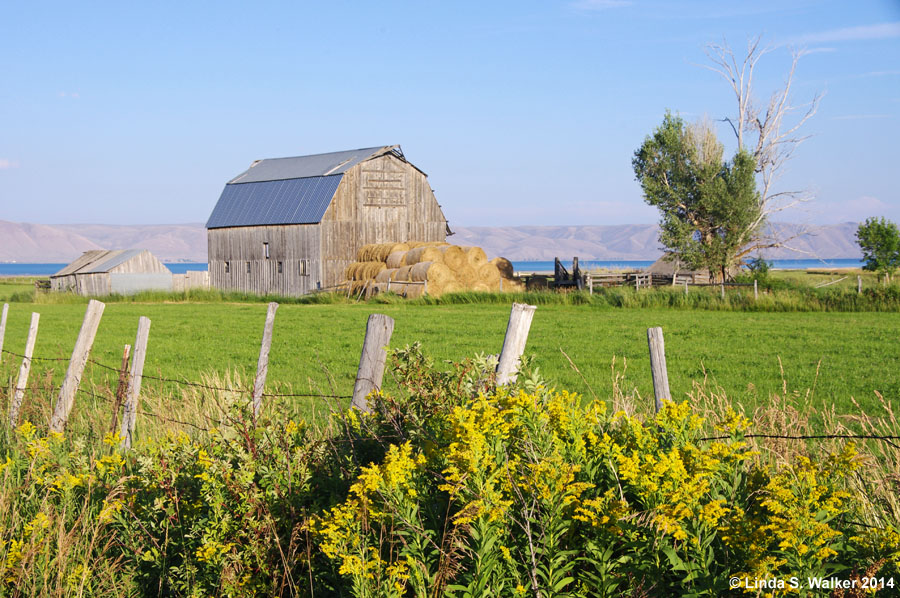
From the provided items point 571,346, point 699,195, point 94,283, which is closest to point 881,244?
point 699,195

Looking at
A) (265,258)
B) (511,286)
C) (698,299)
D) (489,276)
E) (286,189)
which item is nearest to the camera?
(698,299)

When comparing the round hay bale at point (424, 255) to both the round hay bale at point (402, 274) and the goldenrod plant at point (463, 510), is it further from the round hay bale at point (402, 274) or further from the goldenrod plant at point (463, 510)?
the goldenrod plant at point (463, 510)

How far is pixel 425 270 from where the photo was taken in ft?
123

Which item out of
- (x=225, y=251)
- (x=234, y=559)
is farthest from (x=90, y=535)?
(x=225, y=251)

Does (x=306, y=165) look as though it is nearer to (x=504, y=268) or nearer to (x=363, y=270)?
(x=363, y=270)

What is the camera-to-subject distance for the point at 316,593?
14.0ft

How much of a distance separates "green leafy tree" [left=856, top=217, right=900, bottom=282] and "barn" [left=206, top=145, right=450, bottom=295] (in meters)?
38.1

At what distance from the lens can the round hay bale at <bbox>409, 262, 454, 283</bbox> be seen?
3738 centimetres

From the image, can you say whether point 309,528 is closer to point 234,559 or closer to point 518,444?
point 234,559

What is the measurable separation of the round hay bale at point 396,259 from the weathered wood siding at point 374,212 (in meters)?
3.64

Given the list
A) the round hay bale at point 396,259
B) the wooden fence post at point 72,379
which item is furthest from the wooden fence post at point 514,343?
the round hay bale at point 396,259

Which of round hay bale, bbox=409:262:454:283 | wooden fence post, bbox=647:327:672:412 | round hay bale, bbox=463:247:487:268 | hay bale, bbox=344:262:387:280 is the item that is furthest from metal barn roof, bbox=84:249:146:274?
wooden fence post, bbox=647:327:672:412

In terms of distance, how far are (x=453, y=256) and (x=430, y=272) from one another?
2511 mm

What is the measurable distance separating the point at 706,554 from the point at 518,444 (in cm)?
110
